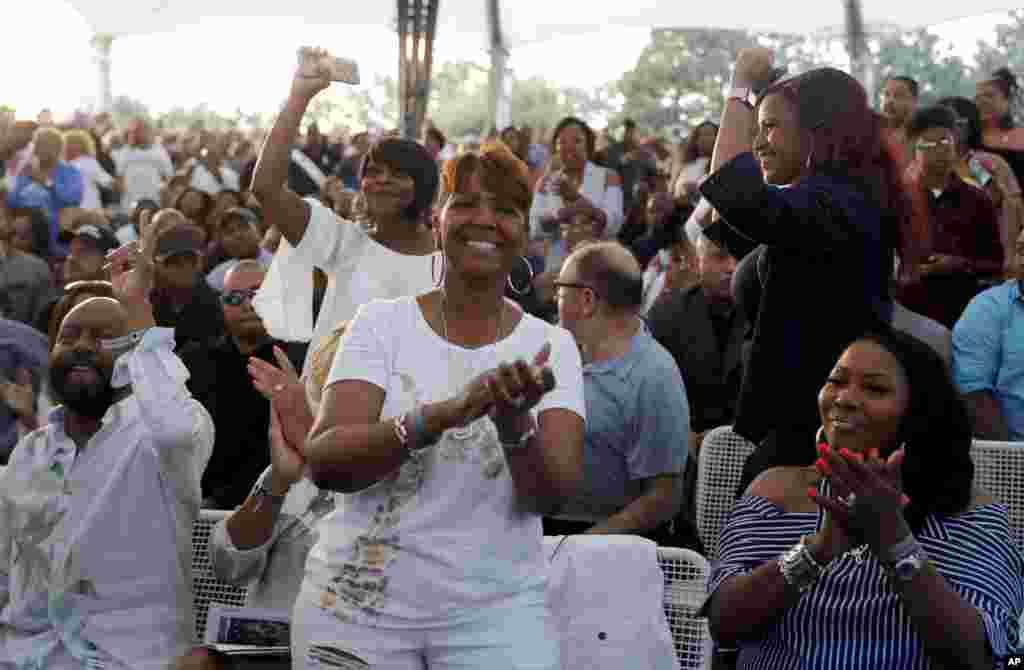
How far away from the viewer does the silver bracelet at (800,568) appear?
10.9 feet

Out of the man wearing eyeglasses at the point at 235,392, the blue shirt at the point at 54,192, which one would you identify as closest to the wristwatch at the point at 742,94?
the man wearing eyeglasses at the point at 235,392

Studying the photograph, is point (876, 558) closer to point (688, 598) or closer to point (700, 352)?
point (688, 598)

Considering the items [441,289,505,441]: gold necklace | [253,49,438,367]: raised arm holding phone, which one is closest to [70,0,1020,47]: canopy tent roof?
[253,49,438,367]: raised arm holding phone

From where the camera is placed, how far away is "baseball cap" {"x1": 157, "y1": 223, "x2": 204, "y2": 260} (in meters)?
8.34

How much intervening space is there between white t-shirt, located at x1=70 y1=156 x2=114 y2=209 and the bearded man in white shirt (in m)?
10.7

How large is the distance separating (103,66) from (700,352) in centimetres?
1550

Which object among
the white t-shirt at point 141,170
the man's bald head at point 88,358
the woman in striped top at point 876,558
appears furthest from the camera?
the white t-shirt at point 141,170

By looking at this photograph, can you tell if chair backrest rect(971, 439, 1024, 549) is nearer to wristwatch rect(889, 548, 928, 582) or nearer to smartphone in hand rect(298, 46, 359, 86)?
wristwatch rect(889, 548, 928, 582)

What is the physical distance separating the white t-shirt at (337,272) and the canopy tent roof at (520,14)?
44.0 feet

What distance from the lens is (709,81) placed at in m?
35.1

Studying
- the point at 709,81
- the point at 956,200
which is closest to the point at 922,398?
the point at 956,200

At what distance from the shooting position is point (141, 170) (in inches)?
694

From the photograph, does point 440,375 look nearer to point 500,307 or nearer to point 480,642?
point 500,307

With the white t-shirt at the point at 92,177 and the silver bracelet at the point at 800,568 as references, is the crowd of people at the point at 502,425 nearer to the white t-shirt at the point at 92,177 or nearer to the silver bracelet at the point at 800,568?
the silver bracelet at the point at 800,568
